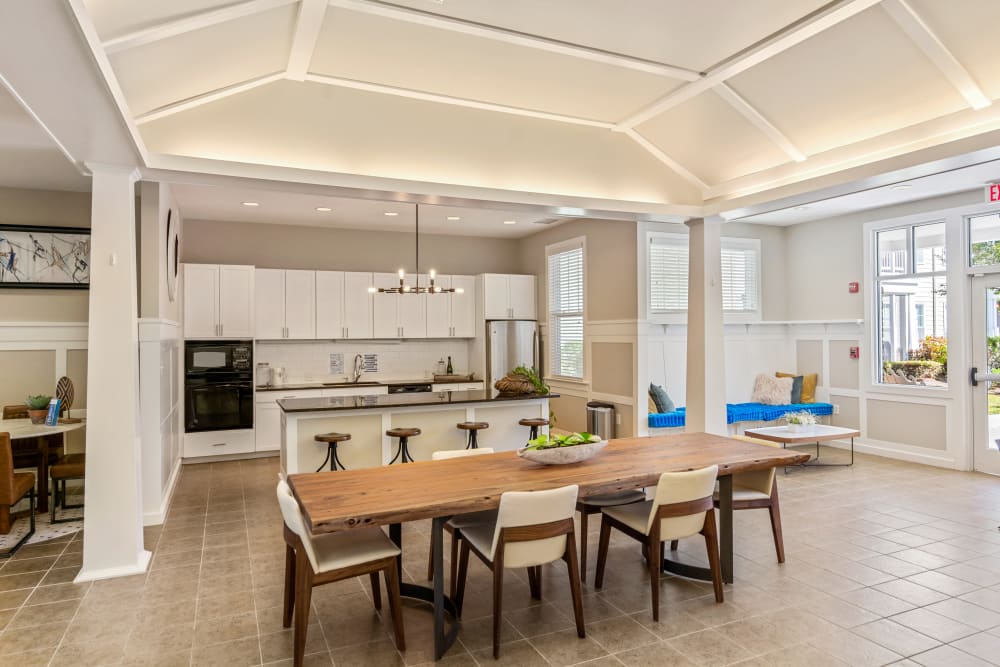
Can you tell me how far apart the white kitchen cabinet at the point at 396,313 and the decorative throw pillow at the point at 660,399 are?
3170 mm

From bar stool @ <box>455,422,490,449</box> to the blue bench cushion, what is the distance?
2005 mm

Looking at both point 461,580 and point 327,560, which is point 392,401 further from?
point 327,560

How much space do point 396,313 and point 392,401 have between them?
109 inches

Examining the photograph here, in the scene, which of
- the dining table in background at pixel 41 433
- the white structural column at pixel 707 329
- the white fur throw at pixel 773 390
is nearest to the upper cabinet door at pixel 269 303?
the dining table in background at pixel 41 433

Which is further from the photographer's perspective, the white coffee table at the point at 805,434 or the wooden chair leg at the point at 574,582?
the white coffee table at the point at 805,434

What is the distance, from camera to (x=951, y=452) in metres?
6.36

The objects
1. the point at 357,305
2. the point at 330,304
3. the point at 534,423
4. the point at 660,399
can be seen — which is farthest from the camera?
the point at 357,305

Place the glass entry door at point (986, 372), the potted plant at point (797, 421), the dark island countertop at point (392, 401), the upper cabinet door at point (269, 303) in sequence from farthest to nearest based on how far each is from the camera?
the upper cabinet door at point (269, 303) → the potted plant at point (797, 421) → the glass entry door at point (986, 372) → the dark island countertop at point (392, 401)

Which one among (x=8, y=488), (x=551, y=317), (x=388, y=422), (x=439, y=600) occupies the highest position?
(x=551, y=317)

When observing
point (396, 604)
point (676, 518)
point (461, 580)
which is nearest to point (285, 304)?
point (461, 580)

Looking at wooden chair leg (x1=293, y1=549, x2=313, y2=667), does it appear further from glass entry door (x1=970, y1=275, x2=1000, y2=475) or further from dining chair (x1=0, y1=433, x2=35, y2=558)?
glass entry door (x1=970, y1=275, x2=1000, y2=475)

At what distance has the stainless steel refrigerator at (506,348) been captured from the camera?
26.7 ft

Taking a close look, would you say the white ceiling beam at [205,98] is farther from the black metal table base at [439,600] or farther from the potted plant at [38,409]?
the black metal table base at [439,600]

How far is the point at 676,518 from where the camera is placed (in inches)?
124
